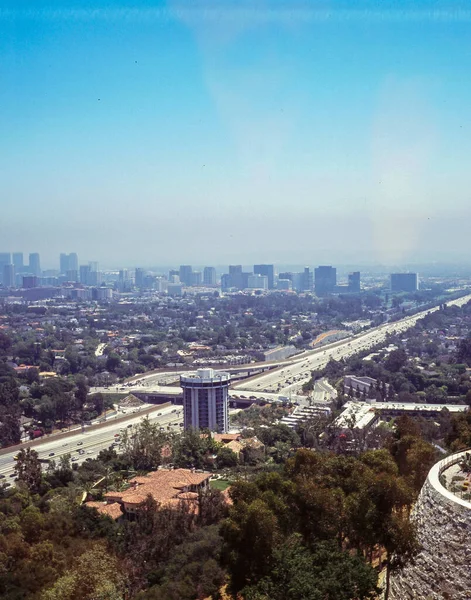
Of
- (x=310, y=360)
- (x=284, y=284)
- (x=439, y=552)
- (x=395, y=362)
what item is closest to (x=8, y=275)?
(x=284, y=284)

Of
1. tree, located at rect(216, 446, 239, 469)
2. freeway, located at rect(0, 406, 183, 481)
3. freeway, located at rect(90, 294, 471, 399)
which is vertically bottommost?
freeway, located at rect(90, 294, 471, 399)

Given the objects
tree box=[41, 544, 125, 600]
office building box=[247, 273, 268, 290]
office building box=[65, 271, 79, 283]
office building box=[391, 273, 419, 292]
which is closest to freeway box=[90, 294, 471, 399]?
tree box=[41, 544, 125, 600]

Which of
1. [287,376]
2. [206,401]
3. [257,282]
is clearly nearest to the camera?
[206,401]

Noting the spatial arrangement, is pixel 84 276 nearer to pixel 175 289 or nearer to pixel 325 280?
pixel 175 289

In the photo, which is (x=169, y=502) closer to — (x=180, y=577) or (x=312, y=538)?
(x=180, y=577)

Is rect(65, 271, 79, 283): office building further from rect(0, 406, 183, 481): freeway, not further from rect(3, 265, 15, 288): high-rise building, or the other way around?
rect(0, 406, 183, 481): freeway

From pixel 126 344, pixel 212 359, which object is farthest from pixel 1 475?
pixel 126 344

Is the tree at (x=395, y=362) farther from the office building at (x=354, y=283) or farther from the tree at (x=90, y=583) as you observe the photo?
the office building at (x=354, y=283)
